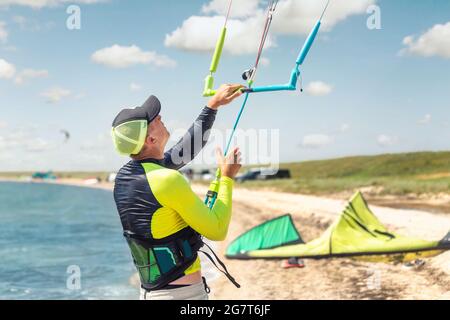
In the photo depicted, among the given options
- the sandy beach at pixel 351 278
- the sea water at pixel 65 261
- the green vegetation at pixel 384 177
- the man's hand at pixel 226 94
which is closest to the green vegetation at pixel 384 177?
the green vegetation at pixel 384 177

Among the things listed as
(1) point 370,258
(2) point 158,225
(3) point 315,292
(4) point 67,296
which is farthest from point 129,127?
(4) point 67,296

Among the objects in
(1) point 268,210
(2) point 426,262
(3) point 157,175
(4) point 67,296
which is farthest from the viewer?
(1) point 268,210

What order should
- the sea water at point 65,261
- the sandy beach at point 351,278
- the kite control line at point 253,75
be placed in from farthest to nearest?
the sea water at point 65,261 → the sandy beach at point 351,278 → the kite control line at point 253,75

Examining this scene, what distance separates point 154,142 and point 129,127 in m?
0.14

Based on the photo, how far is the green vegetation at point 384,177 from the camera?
107 ft

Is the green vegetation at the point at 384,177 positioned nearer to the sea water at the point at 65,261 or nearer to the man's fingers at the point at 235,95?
the sea water at the point at 65,261

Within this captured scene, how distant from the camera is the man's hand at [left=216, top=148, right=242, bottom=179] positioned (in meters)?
2.52

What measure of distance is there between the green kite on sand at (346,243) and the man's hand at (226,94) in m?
10.5

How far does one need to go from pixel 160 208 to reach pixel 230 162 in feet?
1.32

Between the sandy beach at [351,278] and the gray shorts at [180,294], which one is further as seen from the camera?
the sandy beach at [351,278]

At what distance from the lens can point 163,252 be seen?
2555 millimetres

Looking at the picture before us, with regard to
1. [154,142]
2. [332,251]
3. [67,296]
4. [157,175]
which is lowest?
[67,296]

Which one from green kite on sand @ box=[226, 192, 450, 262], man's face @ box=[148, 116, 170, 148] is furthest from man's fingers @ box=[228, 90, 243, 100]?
green kite on sand @ box=[226, 192, 450, 262]
